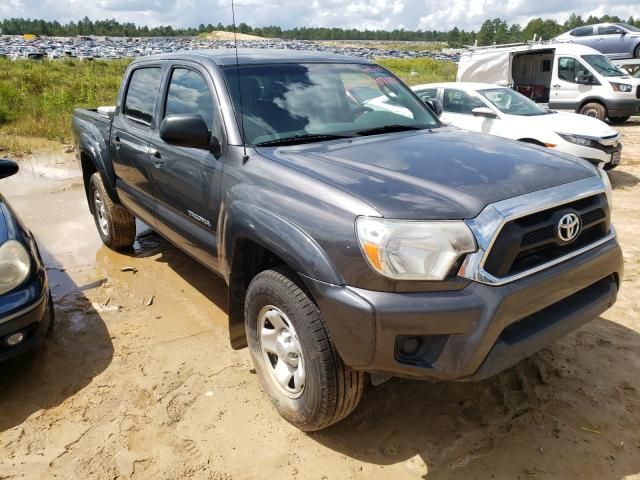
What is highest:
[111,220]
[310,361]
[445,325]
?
[445,325]

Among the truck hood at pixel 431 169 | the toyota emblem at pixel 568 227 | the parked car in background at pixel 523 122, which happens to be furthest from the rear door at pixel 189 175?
the parked car in background at pixel 523 122

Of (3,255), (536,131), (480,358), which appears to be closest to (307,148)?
(480,358)

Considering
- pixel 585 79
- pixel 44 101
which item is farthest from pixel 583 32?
pixel 44 101

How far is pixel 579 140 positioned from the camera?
723 cm

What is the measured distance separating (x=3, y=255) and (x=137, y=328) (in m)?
1.11

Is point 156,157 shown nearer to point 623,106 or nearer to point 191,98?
point 191,98

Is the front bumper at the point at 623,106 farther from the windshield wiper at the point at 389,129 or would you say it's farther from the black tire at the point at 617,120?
the windshield wiper at the point at 389,129

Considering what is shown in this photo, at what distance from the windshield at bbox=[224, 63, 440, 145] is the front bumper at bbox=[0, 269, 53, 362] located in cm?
157

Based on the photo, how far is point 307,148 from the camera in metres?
2.87

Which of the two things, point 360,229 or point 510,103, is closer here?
point 360,229

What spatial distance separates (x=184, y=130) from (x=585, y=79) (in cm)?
1170

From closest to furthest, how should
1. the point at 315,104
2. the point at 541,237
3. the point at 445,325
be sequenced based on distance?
1. the point at 445,325
2. the point at 541,237
3. the point at 315,104

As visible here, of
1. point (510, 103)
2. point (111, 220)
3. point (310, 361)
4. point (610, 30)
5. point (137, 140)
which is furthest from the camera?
point (610, 30)

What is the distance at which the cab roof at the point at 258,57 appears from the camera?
3.36 meters
